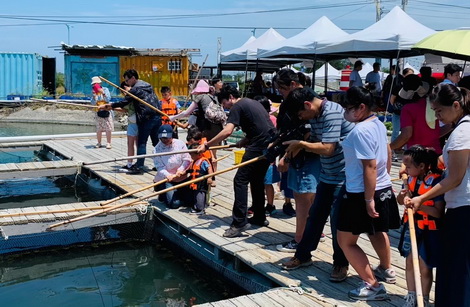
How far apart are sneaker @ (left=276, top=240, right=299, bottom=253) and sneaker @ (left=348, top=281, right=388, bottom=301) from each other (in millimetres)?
1039

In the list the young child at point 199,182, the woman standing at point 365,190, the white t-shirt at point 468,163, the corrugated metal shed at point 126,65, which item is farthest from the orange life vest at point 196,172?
the corrugated metal shed at point 126,65

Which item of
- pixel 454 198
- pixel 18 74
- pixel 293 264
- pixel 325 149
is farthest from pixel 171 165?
pixel 18 74

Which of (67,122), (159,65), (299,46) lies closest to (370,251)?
(299,46)

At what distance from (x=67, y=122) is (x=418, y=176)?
20.0 m

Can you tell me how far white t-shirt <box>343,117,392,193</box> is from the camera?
3.27 metres

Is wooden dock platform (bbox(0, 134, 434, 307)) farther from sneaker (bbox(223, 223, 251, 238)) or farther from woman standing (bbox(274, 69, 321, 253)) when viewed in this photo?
woman standing (bbox(274, 69, 321, 253))

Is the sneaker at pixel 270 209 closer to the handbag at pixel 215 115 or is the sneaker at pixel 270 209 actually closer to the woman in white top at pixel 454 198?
the handbag at pixel 215 115

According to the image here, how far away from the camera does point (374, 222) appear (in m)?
3.50

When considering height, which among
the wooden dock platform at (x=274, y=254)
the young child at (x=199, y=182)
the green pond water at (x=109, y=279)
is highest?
the young child at (x=199, y=182)

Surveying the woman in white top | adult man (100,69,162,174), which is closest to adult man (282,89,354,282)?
the woman in white top

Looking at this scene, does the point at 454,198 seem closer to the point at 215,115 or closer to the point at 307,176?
the point at 307,176

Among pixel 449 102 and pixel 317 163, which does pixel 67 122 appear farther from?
pixel 449 102

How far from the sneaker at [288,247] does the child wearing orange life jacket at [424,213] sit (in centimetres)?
136

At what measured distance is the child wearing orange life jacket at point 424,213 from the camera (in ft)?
10.3
